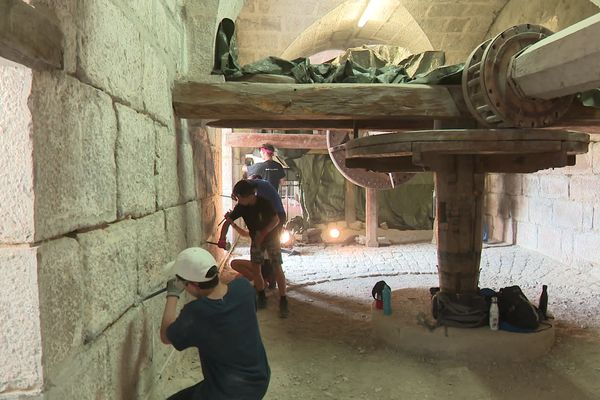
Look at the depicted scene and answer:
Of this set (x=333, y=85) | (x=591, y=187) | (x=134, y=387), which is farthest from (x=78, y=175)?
(x=591, y=187)

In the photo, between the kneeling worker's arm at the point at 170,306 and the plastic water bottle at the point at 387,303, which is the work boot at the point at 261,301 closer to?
the plastic water bottle at the point at 387,303

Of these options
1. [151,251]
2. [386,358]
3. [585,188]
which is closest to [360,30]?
[585,188]

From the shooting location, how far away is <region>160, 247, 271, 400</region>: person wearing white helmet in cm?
204

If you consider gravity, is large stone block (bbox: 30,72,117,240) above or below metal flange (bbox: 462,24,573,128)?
below

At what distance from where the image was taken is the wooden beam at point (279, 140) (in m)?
8.54

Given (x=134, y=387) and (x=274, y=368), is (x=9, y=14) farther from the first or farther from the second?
(x=274, y=368)

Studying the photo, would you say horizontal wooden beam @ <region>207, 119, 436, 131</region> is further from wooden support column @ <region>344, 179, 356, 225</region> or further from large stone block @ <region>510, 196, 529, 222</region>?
wooden support column @ <region>344, 179, 356, 225</region>

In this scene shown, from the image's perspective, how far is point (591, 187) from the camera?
6371 mm

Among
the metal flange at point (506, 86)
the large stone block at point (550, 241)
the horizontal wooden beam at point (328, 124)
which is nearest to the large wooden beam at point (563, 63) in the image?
the metal flange at point (506, 86)

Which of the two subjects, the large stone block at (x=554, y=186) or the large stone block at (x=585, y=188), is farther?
the large stone block at (x=554, y=186)

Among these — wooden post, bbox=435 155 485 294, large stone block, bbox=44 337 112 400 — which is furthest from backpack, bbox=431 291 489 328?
large stone block, bbox=44 337 112 400

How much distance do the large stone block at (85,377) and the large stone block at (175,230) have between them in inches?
43.1

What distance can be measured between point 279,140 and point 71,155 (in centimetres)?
710

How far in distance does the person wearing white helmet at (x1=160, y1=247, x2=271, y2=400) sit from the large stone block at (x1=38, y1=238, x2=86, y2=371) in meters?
0.54
